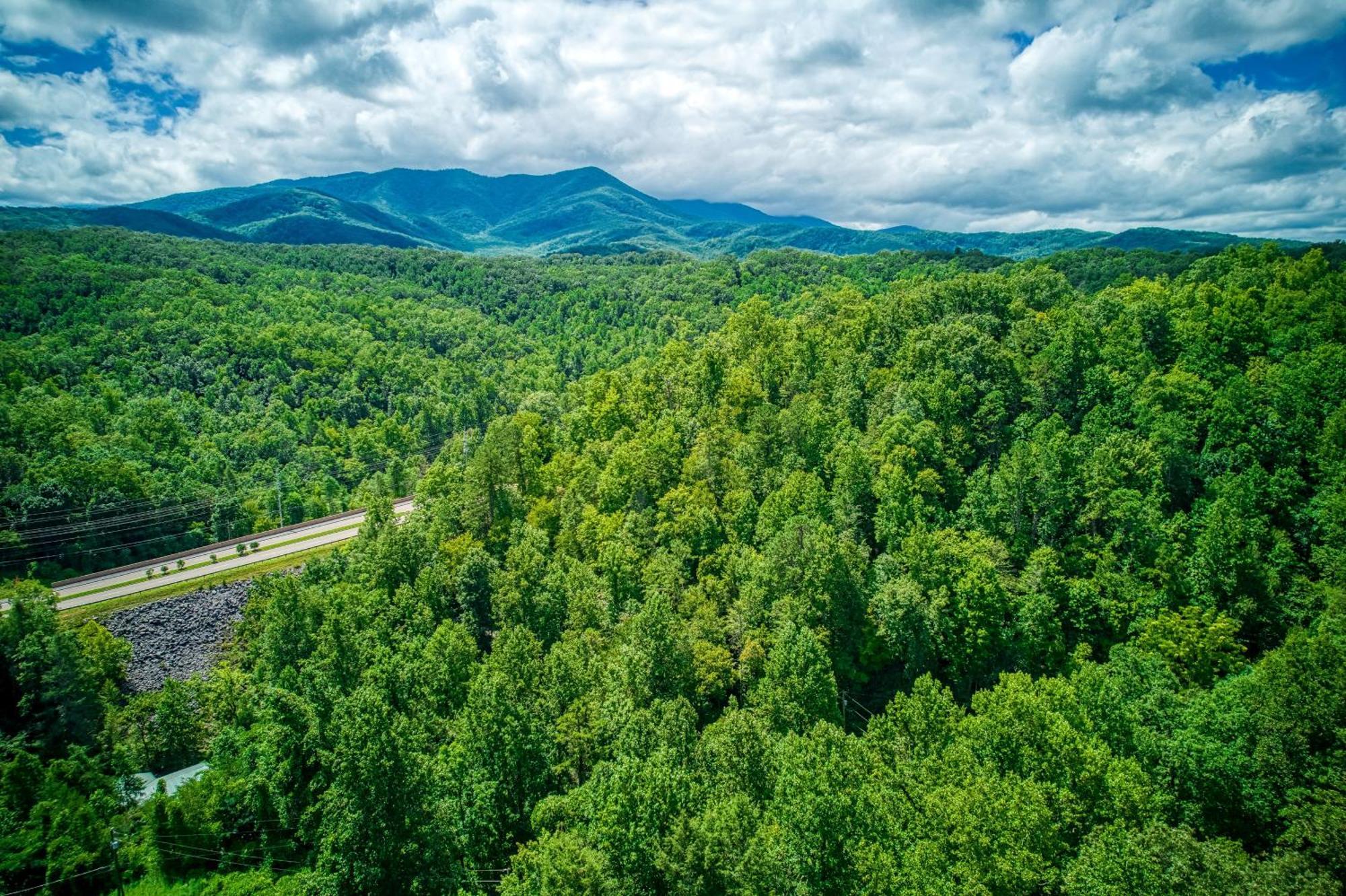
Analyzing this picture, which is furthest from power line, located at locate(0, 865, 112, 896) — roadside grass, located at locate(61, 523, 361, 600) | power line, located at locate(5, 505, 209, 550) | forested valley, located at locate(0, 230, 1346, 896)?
power line, located at locate(5, 505, 209, 550)

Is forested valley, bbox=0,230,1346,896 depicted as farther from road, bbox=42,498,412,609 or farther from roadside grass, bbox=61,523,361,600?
roadside grass, bbox=61,523,361,600

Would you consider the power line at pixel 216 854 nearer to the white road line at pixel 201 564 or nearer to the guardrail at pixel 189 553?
the white road line at pixel 201 564

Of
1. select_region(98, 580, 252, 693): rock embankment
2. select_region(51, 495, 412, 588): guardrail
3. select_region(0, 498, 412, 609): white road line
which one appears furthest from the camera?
select_region(51, 495, 412, 588): guardrail

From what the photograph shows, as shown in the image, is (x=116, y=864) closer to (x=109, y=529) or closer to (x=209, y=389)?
(x=109, y=529)

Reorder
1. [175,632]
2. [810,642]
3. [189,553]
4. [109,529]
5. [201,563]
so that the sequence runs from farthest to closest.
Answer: [109,529] → [189,553] → [201,563] → [175,632] → [810,642]

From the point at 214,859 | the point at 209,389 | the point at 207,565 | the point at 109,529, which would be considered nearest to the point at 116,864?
the point at 214,859


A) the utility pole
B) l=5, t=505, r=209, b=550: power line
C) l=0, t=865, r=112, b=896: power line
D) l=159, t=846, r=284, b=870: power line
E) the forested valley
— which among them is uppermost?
the forested valley

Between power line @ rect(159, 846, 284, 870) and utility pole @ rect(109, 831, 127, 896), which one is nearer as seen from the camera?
utility pole @ rect(109, 831, 127, 896)
